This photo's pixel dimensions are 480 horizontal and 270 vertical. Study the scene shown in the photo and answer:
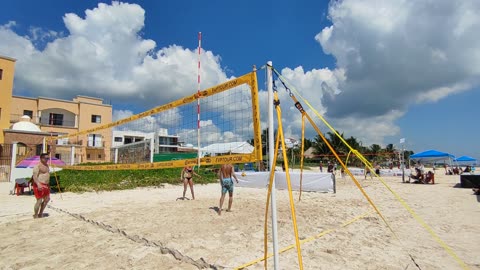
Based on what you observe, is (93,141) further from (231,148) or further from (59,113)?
(231,148)

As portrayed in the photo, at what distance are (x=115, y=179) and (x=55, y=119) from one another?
2485 centimetres

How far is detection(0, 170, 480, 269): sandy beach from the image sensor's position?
3377mm

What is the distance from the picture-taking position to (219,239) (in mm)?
4273

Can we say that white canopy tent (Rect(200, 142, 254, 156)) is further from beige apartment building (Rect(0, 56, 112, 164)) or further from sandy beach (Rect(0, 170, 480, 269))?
beige apartment building (Rect(0, 56, 112, 164))

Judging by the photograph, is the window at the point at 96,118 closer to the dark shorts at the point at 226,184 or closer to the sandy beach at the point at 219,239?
the sandy beach at the point at 219,239

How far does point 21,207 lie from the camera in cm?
739

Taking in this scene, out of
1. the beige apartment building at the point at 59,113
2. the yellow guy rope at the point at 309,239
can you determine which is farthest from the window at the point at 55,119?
the yellow guy rope at the point at 309,239

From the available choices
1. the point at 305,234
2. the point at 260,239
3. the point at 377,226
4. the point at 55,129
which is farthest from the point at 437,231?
the point at 55,129

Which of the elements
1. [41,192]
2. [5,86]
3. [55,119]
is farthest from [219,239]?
[55,119]

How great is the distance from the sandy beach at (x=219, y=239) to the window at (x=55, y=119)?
29966 millimetres

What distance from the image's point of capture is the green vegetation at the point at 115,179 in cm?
1145

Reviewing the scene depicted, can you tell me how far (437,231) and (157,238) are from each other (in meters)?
4.79

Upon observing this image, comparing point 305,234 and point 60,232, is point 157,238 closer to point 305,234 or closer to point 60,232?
point 60,232

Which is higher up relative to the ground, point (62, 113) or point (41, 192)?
point (62, 113)
